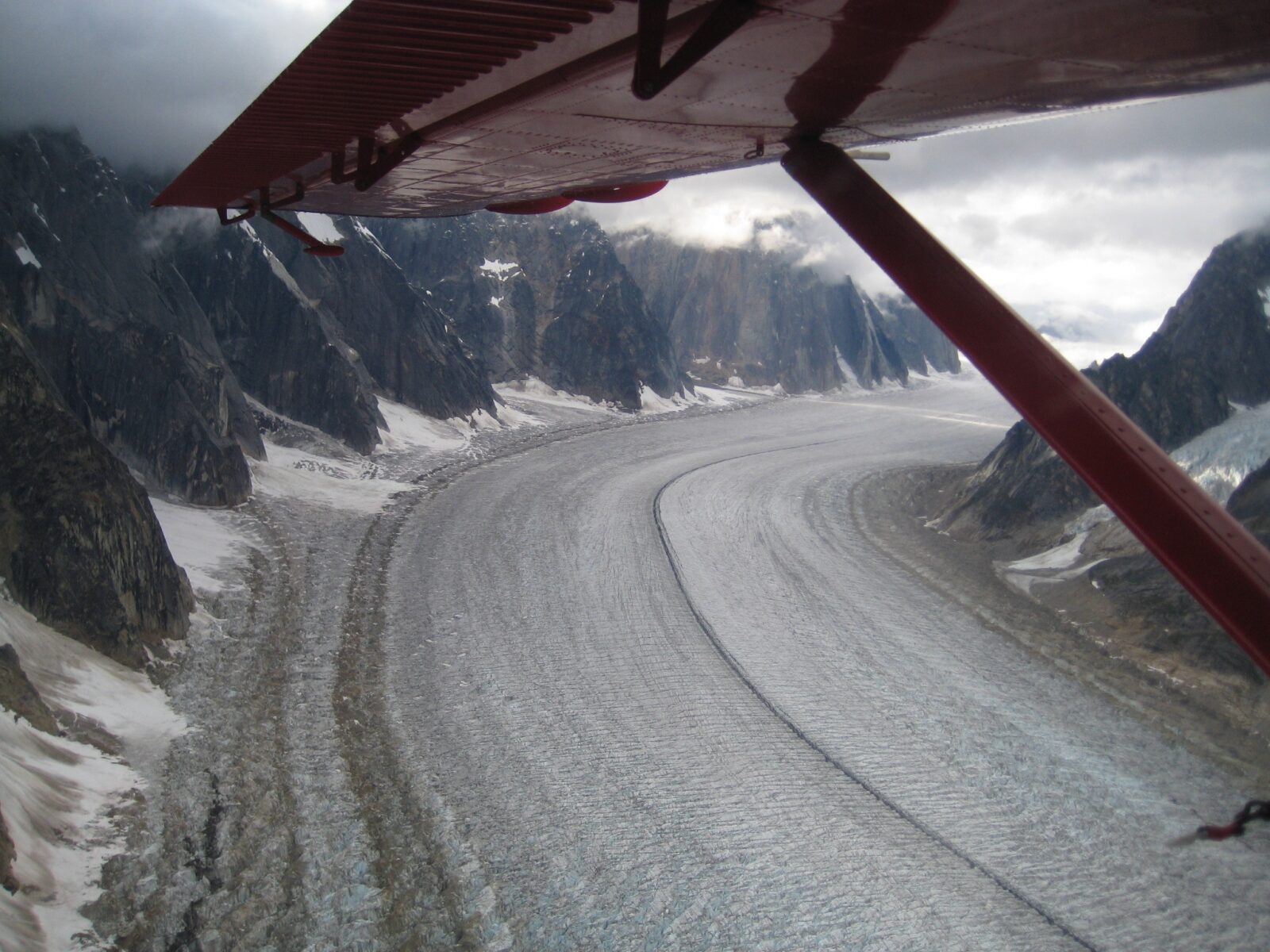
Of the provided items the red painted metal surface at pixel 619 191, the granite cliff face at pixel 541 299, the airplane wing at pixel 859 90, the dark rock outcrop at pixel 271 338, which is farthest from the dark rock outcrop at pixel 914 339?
the airplane wing at pixel 859 90

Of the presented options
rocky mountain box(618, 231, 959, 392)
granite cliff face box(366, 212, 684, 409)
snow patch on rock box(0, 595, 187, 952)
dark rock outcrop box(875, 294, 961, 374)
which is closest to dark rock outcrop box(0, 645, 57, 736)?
snow patch on rock box(0, 595, 187, 952)

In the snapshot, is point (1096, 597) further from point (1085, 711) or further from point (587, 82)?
point (587, 82)

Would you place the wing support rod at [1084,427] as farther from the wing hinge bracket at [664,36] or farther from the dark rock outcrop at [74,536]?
the dark rock outcrop at [74,536]

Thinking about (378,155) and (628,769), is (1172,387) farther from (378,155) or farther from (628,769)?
(378,155)

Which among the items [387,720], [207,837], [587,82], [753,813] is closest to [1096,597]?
[753,813]

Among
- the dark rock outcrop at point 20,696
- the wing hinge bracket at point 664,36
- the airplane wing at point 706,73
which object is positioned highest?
the airplane wing at point 706,73
